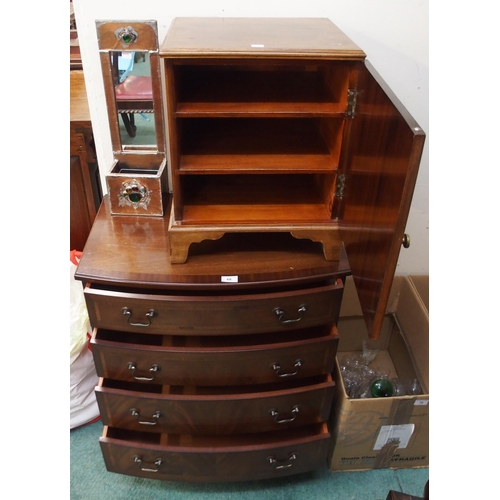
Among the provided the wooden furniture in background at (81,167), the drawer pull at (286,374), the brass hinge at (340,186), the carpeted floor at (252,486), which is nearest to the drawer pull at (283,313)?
the drawer pull at (286,374)

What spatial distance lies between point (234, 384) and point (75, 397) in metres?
0.63

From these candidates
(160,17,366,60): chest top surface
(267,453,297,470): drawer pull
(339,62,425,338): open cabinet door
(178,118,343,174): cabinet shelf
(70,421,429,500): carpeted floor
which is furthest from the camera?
(70,421,429,500): carpeted floor

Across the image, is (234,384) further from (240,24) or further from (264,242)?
(240,24)

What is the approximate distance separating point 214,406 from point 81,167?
919 mm

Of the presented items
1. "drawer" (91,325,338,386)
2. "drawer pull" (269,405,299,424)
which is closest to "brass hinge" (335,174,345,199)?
"drawer" (91,325,338,386)

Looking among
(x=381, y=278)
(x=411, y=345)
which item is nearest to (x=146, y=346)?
(x=381, y=278)

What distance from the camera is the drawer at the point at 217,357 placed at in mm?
1150

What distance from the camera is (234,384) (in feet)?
4.05

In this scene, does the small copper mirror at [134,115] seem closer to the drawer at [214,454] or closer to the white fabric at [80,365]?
the white fabric at [80,365]

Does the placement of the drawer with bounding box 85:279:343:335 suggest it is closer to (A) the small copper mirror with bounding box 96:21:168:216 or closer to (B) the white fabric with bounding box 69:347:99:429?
(A) the small copper mirror with bounding box 96:21:168:216

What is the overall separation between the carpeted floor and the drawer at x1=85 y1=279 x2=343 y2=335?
2.12 feet

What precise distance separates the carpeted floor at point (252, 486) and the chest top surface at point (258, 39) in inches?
50.4

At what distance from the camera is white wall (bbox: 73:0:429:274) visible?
115cm

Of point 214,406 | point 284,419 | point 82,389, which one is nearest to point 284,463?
point 284,419
